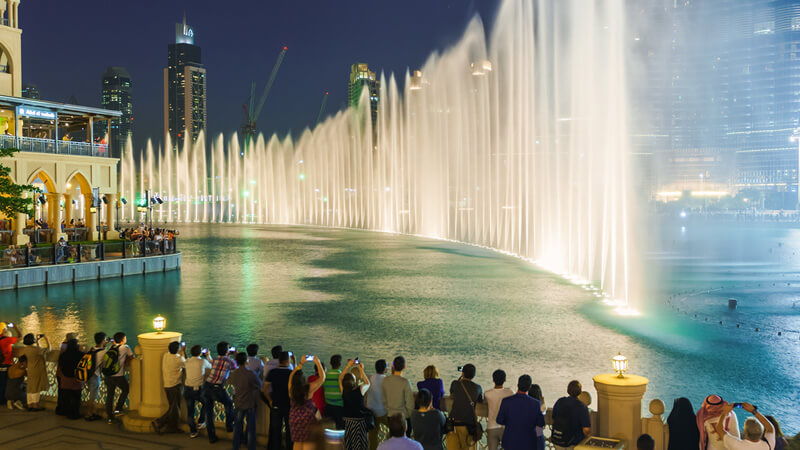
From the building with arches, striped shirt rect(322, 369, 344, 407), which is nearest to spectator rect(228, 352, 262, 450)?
striped shirt rect(322, 369, 344, 407)

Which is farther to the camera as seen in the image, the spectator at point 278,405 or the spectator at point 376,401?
the spectator at point 278,405

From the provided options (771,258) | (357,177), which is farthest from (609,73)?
(357,177)

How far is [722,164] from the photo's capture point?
7771 inches

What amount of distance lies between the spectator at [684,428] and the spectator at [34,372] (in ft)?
30.6

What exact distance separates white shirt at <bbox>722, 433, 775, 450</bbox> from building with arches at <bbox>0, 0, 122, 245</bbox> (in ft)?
130

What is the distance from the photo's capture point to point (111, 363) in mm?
10211

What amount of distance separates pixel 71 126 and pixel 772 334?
4938 centimetres

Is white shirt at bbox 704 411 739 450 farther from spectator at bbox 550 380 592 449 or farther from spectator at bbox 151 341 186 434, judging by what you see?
spectator at bbox 151 341 186 434

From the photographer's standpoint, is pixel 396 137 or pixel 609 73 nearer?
pixel 609 73

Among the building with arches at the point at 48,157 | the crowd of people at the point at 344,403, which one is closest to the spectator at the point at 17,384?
the crowd of people at the point at 344,403

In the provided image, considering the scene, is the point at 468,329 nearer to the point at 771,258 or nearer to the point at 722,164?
the point at 771,258

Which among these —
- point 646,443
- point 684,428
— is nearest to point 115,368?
point 646,443

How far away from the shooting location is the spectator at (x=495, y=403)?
317 inches

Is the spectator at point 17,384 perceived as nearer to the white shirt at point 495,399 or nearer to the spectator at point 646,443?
the white shirt at point 495,399
